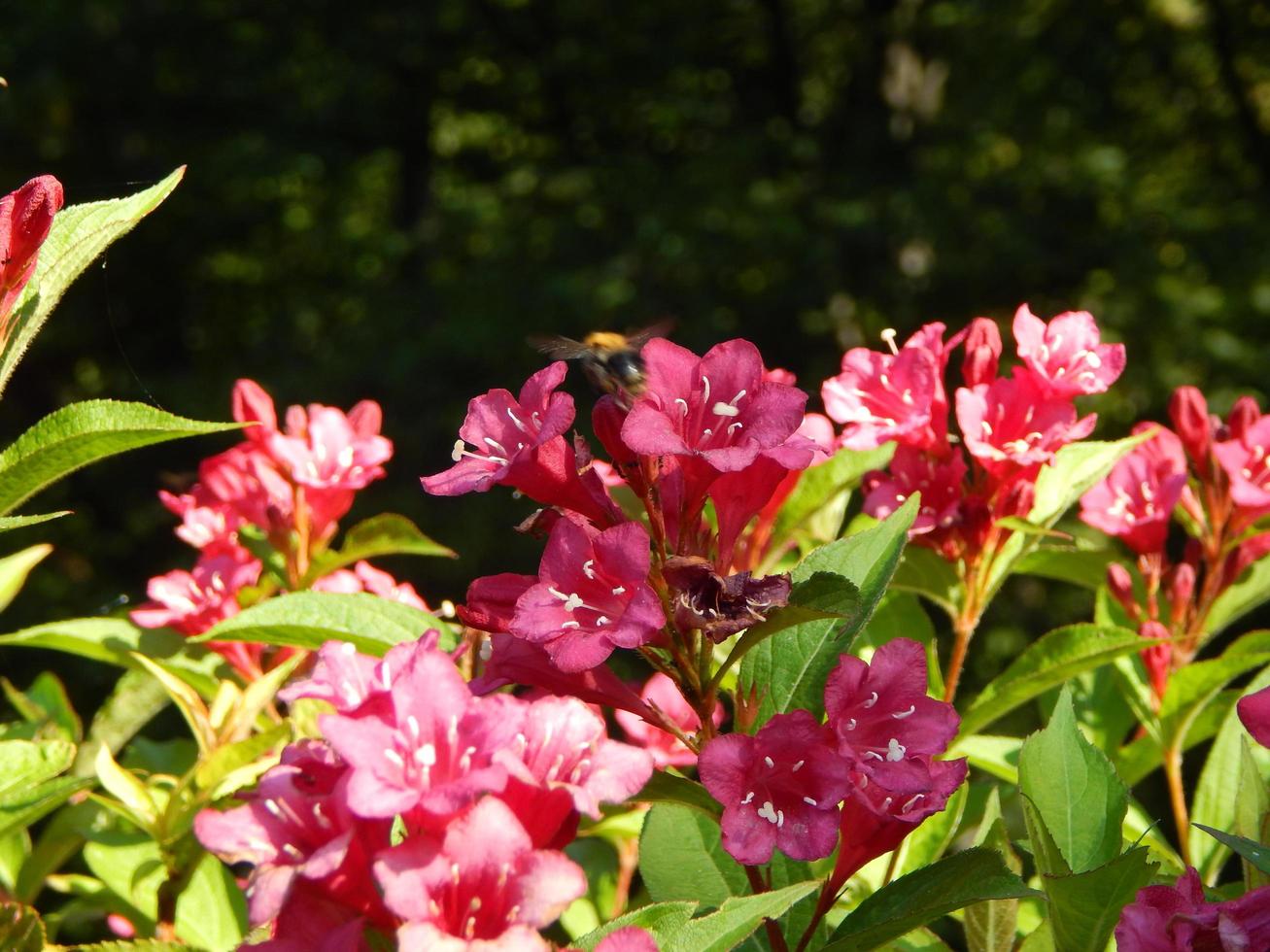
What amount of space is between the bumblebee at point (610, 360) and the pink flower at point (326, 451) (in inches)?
15.6

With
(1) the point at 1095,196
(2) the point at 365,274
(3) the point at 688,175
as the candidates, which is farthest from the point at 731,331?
(2) the point at 365,274

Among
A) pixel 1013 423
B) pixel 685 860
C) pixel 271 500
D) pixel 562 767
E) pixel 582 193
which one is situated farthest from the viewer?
pixel 582 193

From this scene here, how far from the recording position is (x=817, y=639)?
4.52ft

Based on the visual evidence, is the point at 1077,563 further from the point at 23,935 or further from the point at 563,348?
the point at 23,935

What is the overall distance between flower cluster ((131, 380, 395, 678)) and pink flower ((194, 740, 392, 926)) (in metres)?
1.10

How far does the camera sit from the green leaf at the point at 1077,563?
6.84 feet

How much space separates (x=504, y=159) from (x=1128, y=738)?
1177 centimetres

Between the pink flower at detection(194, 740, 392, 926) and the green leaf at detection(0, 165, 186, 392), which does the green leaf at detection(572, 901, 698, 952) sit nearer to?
the pink flower at detection(194, 740, 392, 926)

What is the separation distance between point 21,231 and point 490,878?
798 millimetres

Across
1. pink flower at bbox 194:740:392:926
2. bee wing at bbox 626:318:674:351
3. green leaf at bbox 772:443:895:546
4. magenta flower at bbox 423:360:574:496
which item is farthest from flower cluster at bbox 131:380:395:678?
pink flower at bbox 194:740:392:926

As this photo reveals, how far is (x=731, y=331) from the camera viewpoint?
32.3ft

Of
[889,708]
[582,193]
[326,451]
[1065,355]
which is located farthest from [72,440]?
[582,193]

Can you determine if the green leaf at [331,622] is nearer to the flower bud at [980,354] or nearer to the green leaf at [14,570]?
the green leaf at [14,570]

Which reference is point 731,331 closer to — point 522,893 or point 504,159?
point 504,159
